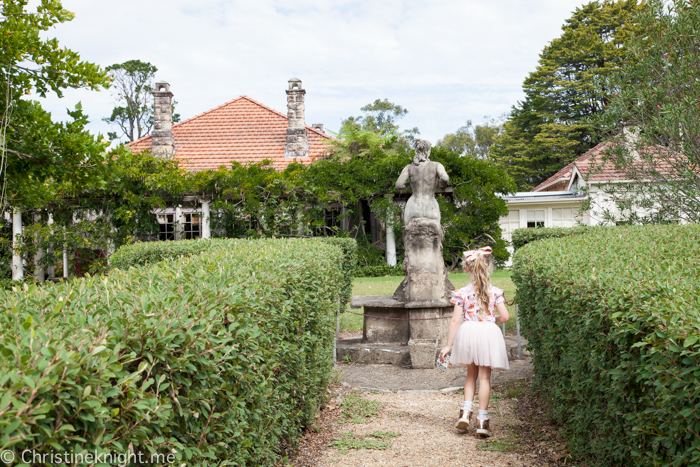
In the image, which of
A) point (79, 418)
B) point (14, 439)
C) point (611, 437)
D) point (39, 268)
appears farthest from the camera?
point (39, 268)

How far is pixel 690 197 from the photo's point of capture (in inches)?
420

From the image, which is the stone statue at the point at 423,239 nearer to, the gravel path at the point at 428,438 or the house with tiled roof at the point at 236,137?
the gravel path at the point at 428,438

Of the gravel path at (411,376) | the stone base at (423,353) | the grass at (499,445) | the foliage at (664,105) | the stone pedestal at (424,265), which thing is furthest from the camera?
the foliage at (664,105)

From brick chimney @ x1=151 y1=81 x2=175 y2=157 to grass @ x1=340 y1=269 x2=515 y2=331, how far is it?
10.8 metres

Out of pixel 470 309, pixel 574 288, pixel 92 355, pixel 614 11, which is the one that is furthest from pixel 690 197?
pixel 614 11

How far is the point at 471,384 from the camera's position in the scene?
16.0 feet

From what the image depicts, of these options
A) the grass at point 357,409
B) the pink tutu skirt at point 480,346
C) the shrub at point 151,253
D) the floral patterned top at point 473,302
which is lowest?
the grass at point 357,409

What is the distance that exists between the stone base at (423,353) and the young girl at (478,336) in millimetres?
2252

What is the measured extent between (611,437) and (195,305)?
2.22 meters

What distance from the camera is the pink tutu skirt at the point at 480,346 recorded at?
4773 millimetres

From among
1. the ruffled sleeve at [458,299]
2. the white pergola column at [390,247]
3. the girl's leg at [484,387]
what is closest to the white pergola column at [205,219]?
the white pergola column at [390,247]

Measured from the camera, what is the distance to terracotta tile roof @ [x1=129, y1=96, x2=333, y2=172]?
882 inches

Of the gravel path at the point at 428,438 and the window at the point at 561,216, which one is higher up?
the window at the point at 561,216

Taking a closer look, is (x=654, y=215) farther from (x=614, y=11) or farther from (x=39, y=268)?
(x=614, y=11)
